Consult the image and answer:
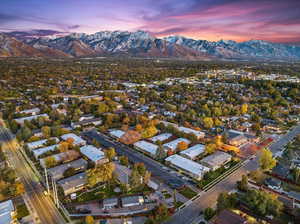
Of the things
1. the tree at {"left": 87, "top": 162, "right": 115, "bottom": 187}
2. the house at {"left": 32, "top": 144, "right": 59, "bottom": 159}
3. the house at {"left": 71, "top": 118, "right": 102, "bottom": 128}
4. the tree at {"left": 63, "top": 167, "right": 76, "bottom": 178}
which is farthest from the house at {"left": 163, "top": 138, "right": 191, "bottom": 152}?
the house at {"left": 71, "top": 118, "right": 102, "bottom": 128}

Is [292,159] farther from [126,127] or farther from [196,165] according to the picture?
[126,127]

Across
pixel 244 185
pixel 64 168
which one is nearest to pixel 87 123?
pixel 64 168

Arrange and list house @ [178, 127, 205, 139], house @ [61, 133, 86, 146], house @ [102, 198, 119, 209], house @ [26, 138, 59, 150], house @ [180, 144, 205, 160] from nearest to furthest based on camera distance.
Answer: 1. house @ [102, 198, 119, 209]
2. house @ [180, 144, 205, 160]
3. house @ [26, 138, 59, 150]
4. house @ [61, 133, 86, 146]
5. house @ [178, 127, 205, 139]

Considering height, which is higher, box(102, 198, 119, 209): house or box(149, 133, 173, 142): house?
box(149, 133, 173, 142): house

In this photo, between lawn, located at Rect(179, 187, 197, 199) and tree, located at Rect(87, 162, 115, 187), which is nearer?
lawn, located at Rect(179, 187, 197, 199)

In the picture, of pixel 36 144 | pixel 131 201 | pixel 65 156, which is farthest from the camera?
pixel 36 144

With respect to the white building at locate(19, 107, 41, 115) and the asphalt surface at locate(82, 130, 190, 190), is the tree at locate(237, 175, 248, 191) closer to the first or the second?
the asphalt surface at locate(82, 130, 190, 190)

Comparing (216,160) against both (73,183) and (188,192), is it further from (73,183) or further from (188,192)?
(73,183)
